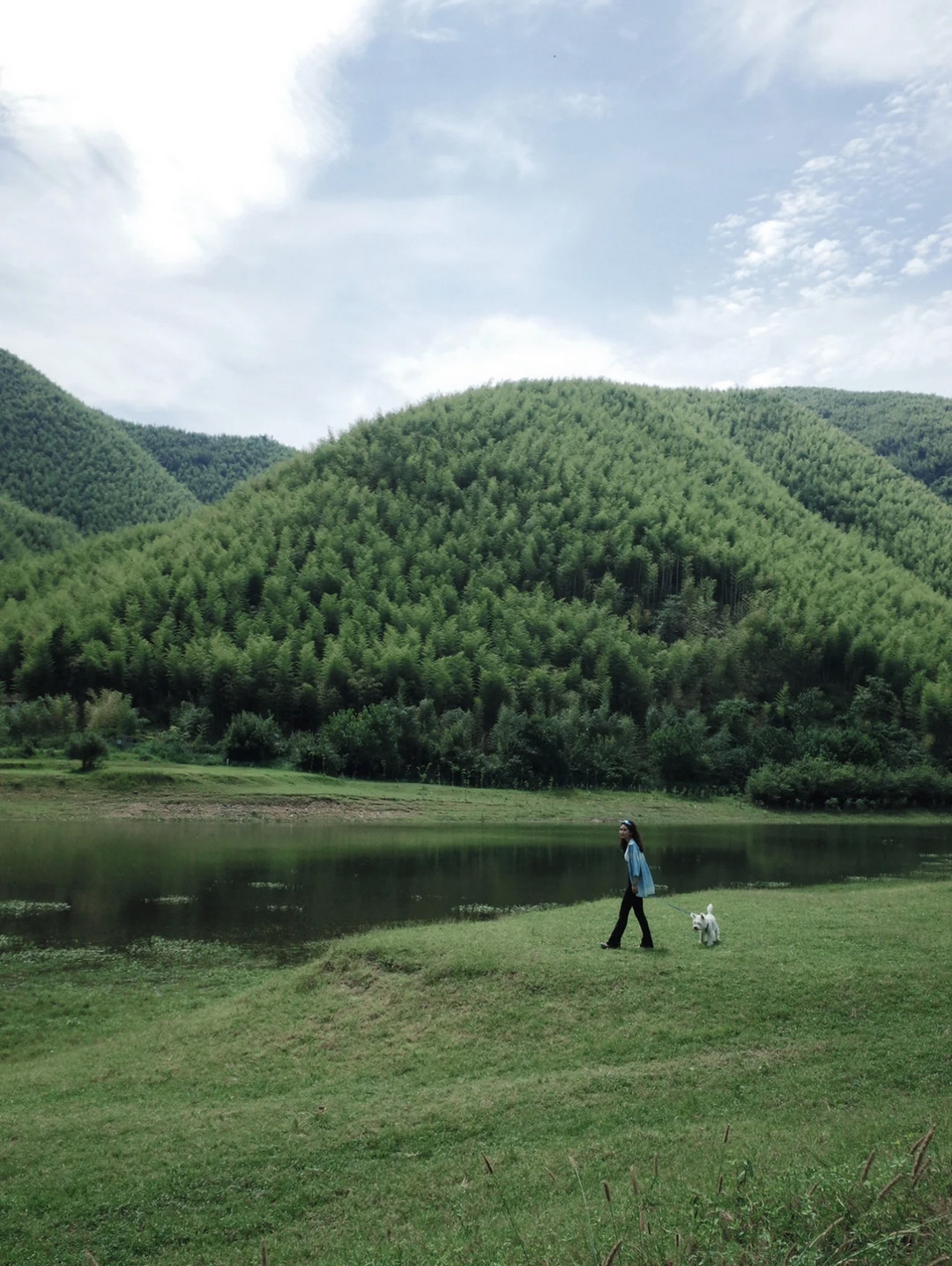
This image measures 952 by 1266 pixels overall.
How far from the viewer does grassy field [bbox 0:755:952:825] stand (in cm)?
4259

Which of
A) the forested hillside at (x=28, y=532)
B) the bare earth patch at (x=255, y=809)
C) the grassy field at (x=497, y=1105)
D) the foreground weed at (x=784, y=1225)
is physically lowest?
the bare earth patch at (x=255, y=809)

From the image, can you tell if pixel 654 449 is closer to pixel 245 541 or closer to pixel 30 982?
pixel 245 541

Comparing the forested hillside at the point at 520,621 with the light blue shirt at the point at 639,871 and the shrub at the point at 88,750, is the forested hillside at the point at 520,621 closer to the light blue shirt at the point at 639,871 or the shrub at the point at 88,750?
the shrub at the point at 88,750

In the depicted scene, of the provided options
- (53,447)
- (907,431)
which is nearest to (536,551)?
(53,447)

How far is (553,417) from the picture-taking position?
126 meters

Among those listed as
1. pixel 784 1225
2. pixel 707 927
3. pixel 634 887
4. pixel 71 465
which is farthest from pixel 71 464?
pixel 784 1225

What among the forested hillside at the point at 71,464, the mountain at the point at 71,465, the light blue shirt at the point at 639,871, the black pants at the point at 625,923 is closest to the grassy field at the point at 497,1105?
the black pants at the point at 625,923

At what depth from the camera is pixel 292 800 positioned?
154 ft

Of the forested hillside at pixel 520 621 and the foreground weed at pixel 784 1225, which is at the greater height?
the forested hillside at pixel 520 621

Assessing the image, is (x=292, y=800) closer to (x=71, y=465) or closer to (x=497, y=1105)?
(x=497, y=1105)

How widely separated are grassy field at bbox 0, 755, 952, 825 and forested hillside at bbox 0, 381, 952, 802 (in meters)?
3.98

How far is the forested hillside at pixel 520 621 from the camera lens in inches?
2530

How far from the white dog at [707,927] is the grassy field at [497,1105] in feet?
1.60

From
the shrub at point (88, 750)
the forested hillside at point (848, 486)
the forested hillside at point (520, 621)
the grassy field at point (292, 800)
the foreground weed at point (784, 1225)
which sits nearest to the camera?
the foreground weed at point (784, 1225)
